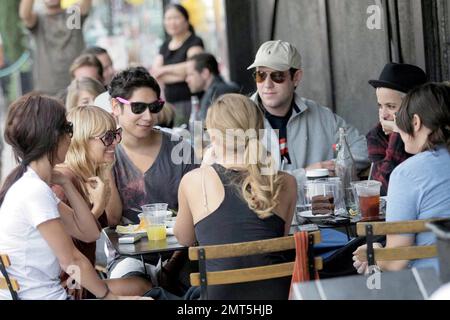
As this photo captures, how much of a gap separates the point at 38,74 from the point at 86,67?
2034 millimetres

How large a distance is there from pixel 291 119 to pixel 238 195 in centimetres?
207

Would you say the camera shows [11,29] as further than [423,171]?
Answer: Yes

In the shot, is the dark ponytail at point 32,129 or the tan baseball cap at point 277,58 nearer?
the dark ponytail at point 32,129

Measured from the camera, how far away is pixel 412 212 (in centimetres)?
367

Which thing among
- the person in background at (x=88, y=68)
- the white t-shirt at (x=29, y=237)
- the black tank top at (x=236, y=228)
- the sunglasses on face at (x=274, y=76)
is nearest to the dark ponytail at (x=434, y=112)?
the black tank top at (x=236, y=228)

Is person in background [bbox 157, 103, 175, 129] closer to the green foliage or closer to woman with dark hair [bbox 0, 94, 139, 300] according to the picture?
woman with dark hair [bbox 0, 94, 139, 300]

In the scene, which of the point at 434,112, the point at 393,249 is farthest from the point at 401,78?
the point at 393,249

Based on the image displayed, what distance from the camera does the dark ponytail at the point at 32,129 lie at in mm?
3623

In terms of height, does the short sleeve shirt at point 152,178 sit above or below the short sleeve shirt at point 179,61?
below

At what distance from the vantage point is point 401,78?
5.14 metres

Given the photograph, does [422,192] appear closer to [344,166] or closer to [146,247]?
[344,166]

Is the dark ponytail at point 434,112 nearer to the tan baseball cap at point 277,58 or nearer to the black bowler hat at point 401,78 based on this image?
the black bowler hat at point 401,78

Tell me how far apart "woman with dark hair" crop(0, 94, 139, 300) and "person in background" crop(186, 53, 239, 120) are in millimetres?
4821
